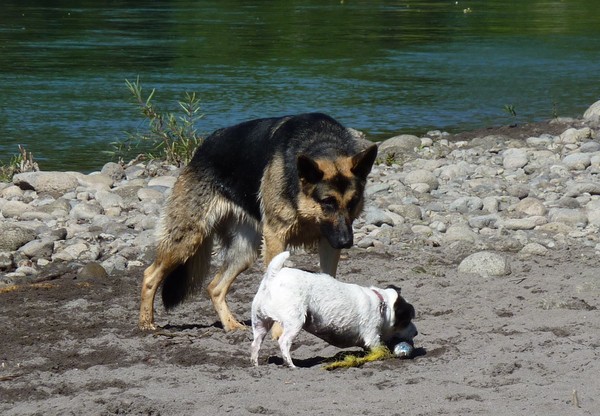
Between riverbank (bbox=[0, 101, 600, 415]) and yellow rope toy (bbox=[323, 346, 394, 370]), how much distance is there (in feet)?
0.20

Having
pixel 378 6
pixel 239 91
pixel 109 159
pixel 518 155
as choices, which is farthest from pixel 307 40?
pixel 518 155

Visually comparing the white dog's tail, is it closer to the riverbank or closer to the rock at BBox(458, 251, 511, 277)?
the riverbank

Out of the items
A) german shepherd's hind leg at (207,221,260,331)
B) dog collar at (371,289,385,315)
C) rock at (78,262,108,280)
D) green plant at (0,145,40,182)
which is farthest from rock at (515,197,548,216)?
green plant at (0,145,40,182)

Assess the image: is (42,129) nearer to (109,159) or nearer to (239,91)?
(109,159)

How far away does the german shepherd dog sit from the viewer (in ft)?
22.9

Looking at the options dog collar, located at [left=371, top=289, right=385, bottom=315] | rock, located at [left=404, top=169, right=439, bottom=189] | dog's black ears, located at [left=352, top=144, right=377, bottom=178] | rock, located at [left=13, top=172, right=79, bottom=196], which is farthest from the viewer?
rock, located at [left=13, top=172, right=79, bottom=196]

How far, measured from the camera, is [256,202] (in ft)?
24.6

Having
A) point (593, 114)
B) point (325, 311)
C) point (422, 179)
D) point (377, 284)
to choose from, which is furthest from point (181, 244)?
point (593, 114)

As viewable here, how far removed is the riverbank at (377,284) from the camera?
5.62 meters

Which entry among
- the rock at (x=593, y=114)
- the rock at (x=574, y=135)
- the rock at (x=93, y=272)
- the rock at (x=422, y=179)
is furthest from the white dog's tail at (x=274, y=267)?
the rock at (x=593, y=114)

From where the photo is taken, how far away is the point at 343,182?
22.9 feet

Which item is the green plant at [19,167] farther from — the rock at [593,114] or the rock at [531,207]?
the rock at [593,114]

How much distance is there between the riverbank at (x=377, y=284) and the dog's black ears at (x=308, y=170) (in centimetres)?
103

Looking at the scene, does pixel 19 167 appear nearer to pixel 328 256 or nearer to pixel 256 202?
pixel 256 202
